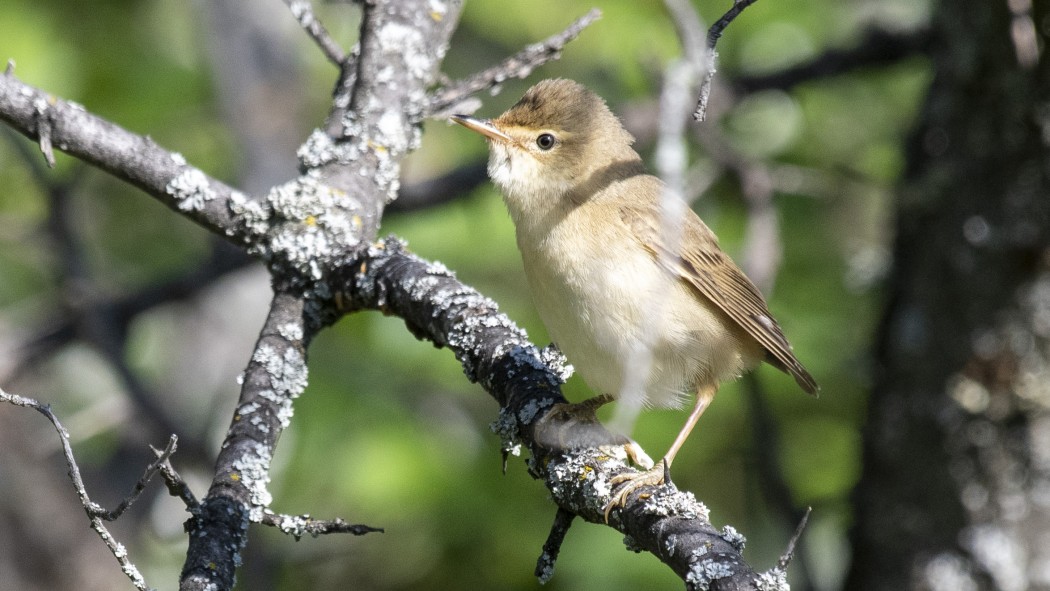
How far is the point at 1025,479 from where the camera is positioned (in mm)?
3949

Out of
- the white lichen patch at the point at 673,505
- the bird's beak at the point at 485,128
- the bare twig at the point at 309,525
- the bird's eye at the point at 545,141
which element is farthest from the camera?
the bird's eye at the point at 545,141

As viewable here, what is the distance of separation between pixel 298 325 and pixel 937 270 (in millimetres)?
2656

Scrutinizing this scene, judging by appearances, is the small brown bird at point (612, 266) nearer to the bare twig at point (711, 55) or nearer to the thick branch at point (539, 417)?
the thick branch at point (539, 417)

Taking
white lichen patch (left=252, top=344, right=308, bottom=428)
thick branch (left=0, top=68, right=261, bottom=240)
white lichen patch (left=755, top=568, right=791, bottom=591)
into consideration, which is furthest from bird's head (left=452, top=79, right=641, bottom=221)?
white lichen patch (left=755, top=568, right=791, bottom=591)

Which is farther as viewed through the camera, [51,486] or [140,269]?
[140,269]

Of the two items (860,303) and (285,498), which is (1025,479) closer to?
(860,303)

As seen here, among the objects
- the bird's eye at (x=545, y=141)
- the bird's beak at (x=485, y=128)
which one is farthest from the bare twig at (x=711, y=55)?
the bird's eye at (x=545, y=141)

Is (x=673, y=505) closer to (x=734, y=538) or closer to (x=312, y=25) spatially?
(x=734, y=538)

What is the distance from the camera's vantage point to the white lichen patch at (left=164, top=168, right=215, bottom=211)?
2.99 meters

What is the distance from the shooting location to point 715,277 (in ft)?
12.2

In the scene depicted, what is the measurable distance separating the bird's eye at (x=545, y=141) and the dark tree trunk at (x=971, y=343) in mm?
1656

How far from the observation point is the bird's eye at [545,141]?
3.81 meters

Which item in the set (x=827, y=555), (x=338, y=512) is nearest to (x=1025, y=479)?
(x=827, y=555)

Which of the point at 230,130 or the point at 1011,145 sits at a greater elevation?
the point at 230,130
